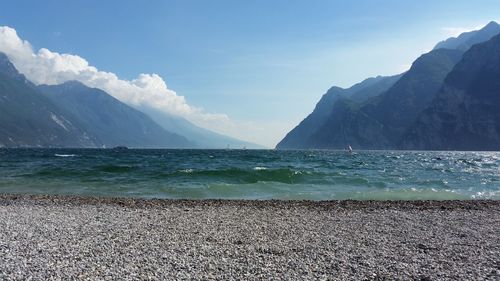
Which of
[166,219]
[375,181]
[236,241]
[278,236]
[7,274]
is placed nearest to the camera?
[7,274]

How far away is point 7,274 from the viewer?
9.63 meters

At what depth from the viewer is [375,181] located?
39.3 metres

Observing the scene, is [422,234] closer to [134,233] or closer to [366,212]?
[366,212]

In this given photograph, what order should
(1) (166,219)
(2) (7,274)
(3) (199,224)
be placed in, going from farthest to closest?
1. (1) (166,219)
2. (3) (199,224)
3. (2) (7,274)

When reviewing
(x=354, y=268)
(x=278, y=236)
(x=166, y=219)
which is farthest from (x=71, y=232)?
(x=354, y=268)

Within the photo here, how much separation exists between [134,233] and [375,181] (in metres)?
29.4

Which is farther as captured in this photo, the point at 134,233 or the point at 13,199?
the point at 13,199

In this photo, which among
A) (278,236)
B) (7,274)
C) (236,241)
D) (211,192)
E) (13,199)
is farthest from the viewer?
(211,192)

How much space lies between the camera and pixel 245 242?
1343 cm

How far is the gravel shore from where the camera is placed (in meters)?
10.2

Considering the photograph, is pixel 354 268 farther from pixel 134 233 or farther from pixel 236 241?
pixel 134 233

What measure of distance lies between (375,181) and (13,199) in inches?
1173

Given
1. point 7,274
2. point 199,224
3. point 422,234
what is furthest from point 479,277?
point 7,274

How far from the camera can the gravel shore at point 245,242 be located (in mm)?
10188
